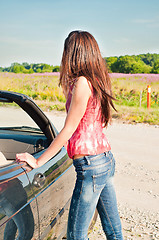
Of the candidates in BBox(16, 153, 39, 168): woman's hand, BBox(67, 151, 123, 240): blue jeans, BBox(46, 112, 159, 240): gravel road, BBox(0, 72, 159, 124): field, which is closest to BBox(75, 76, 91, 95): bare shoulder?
BBox(67, 151, 123, 240): blue jeans

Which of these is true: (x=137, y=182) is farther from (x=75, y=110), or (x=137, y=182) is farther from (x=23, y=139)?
(x=75, y=110)

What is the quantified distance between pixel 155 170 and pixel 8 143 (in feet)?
11.4

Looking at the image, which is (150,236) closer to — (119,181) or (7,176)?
(119,181)

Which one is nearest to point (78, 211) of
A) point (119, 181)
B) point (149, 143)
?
point (119, 181)

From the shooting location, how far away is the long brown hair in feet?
6.61

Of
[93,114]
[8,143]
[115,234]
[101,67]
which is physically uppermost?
[101,67]

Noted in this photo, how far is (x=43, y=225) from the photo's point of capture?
206 cm

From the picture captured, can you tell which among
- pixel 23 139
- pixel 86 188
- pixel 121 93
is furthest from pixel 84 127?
pixel 121 93

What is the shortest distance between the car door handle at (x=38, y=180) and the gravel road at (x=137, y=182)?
151 cm

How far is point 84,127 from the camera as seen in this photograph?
2.03 m

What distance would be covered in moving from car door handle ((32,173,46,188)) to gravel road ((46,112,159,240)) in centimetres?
151

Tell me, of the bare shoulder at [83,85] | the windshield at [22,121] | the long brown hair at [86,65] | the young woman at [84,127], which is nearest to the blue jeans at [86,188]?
the young woman at [84,127]

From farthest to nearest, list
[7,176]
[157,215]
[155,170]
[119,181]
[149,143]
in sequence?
[149,143]
[155,170]
[119,181]
[157,215]
[7,176]

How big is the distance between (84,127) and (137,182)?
10.6ft
